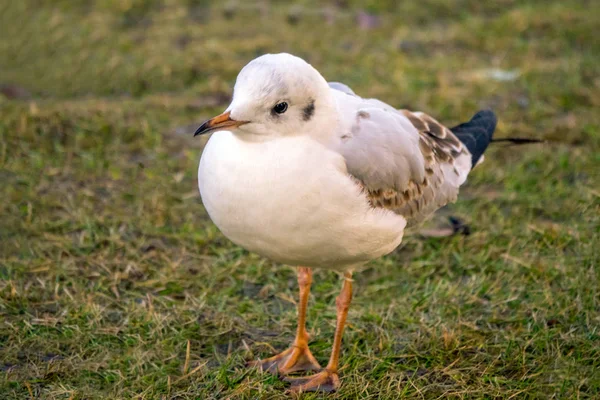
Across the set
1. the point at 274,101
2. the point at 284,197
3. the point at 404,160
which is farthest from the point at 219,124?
the point at 404,160

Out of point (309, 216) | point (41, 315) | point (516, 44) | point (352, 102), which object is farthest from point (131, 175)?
point (516, 44)

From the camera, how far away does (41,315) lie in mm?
3629

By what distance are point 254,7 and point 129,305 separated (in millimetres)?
4527

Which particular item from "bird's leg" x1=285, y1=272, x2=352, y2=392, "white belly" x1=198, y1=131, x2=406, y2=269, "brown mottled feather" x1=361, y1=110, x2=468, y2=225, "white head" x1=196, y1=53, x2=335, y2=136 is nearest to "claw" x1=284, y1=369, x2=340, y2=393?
"bird's leg" x1=285, y1=272, x2=352, y2=392

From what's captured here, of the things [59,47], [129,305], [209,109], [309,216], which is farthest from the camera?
[59,47]

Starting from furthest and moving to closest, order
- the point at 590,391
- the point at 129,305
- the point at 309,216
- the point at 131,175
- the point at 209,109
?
the point at 209,109 → the point at 131,175 → the point at 129,305 → the point at 590,391 → the point at 309,216

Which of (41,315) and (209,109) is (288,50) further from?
(41,315)

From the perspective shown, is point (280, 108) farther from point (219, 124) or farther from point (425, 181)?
point (425, 181)

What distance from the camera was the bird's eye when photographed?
9.55ft

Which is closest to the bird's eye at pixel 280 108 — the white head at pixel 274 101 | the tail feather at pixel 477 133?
the white head at pixel 274 101

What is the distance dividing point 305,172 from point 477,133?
162 cm

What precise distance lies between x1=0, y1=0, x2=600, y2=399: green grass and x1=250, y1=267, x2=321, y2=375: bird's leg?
9 centimetres

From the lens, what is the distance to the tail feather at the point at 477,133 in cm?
411

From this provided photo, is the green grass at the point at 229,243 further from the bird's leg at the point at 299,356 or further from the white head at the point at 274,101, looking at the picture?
the white head at the point at 274,101
